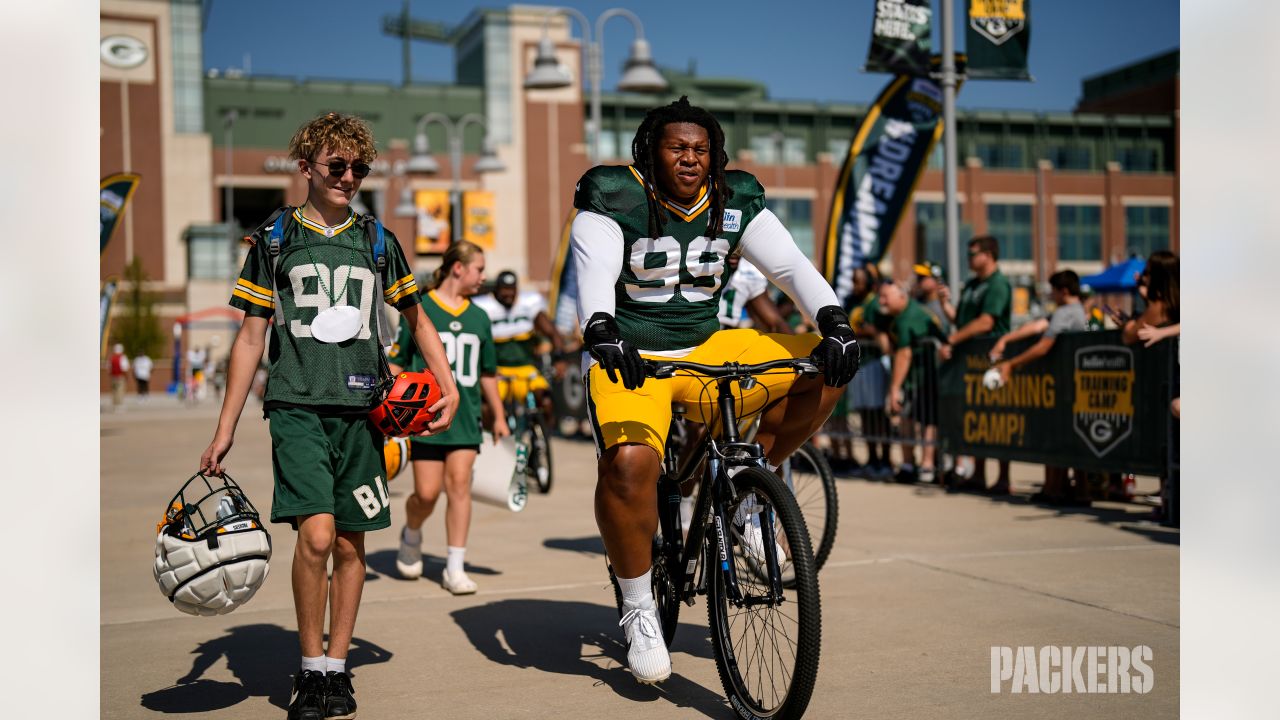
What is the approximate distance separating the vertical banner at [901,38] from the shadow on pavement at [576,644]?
8321 millimetres

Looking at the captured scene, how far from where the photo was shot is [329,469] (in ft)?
15.1

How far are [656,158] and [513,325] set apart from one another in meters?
7.91

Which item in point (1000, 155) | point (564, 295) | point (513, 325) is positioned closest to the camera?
point (513, 325)

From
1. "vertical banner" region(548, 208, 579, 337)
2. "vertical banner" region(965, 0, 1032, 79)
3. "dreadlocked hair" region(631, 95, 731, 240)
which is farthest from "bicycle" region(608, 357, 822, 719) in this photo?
"vertical banner" region(548, 208, 579, 337)

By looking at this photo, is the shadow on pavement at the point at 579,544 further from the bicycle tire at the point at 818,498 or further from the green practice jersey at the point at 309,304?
the green practice jersey at the point at 309,304

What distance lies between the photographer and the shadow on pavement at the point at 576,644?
4.76m

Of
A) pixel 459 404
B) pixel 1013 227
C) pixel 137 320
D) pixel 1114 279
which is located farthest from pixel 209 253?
pixel 459 404

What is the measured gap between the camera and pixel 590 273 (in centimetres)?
456

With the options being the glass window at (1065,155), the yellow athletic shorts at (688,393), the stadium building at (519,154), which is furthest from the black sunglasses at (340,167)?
the glass window at (1065,155)

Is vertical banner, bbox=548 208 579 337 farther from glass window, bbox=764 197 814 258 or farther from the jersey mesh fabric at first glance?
glass window, bbox=764 197 814 258

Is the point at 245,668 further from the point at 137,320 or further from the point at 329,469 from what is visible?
the point at 137,320
